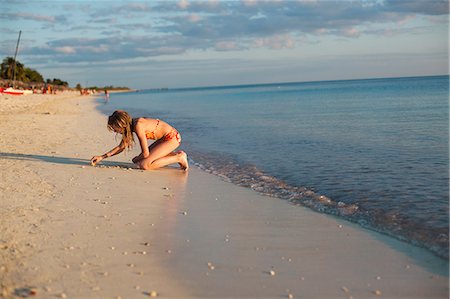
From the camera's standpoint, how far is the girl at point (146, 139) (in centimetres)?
802

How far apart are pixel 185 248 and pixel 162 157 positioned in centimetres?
420

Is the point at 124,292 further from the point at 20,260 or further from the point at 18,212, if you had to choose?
the point at 18,212

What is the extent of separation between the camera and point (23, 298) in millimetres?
3240

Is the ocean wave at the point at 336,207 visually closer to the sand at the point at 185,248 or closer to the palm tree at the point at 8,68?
the sand at the point at 185,248

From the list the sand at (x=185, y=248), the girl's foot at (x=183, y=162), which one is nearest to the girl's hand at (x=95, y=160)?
the sand at (x=185, y=248)

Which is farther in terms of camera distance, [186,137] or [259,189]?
[186,137]

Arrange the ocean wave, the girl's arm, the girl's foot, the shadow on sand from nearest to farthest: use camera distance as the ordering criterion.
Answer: the ocean wave
the girl's arm
the girl's foot
the shadow on sand

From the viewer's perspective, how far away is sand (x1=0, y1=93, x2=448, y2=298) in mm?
3500

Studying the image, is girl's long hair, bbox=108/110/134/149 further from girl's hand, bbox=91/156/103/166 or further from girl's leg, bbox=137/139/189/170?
girl's hand, bbox=91/156/103/166

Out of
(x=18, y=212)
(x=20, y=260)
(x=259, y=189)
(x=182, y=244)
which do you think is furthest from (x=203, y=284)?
(x=259, y=189)

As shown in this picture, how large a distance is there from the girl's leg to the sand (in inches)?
45.4

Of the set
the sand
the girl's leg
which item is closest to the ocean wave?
the sand

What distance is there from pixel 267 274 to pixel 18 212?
2.97 meters

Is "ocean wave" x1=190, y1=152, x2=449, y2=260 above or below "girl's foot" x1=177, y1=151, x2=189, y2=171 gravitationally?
below
